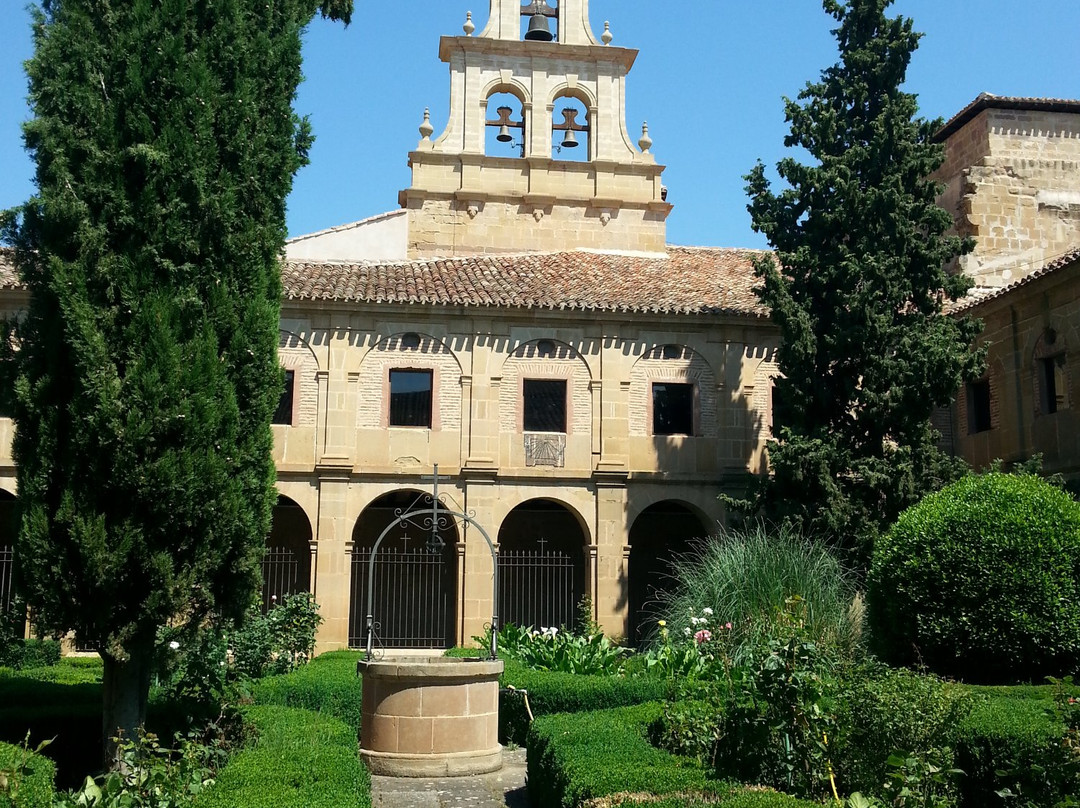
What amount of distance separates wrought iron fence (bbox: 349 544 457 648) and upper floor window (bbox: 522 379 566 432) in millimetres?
3399

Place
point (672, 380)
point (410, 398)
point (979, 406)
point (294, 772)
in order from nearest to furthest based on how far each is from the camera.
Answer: point (294, 772)
point (410, 398)
point (672, 380)
point (979, 406)

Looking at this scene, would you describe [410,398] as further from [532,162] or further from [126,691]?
[126,691]

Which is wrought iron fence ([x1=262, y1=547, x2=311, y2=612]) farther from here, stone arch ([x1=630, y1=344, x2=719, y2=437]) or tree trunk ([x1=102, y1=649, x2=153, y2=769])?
tree trunk ([x1=102, y1=649, x2=153, y2=769])

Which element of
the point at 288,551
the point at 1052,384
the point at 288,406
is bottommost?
the point at 288,551

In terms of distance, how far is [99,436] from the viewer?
8.59 meters

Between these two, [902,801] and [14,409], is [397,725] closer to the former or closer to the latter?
[14,409]

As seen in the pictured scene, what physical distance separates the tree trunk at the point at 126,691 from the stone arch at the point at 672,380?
13.2m

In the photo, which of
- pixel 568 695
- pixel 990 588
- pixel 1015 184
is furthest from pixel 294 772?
pixel 1015 184

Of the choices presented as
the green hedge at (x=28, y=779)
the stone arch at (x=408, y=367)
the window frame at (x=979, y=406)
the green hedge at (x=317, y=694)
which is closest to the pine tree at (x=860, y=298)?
the window frame at (x=979, y=406)

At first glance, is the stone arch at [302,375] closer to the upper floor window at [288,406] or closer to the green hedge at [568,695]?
the upper floor window at [288,406]

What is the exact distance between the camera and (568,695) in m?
11.8

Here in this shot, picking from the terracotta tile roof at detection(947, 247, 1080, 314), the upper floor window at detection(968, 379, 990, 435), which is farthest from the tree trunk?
the upper floor window at detection(968, 379, 990, 435)

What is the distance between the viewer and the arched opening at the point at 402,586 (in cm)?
2188

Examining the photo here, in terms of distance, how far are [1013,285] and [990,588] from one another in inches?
392
